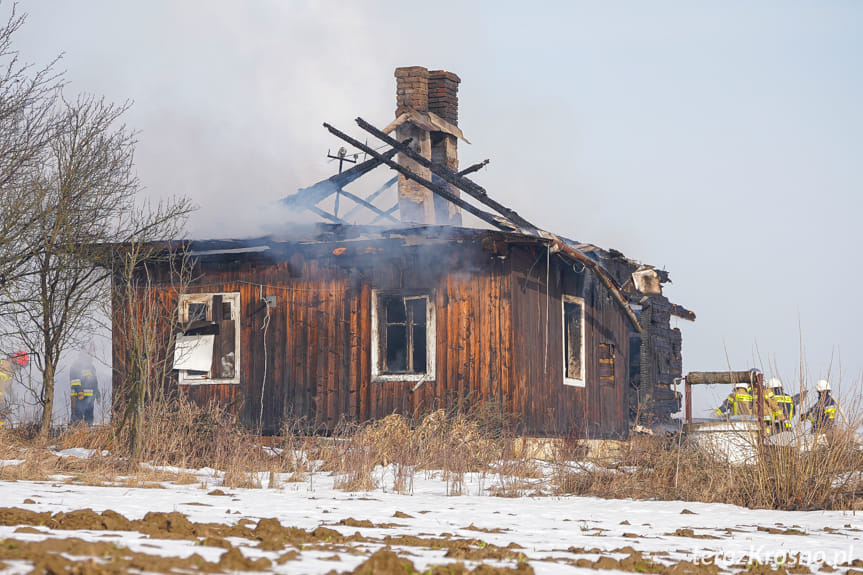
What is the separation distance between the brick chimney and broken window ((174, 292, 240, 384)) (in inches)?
242

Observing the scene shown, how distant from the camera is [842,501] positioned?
9.54 metres

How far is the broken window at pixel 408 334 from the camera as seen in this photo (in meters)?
15.4

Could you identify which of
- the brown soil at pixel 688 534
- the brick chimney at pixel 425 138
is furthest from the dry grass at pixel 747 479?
the brick chimney at pixel 425 138

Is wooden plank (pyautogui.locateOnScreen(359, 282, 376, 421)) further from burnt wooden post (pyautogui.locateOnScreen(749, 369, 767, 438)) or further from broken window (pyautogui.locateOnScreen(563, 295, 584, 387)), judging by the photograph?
burnt wooden post (pyautogui.locateOnScreen(749, 369, 767, 438))

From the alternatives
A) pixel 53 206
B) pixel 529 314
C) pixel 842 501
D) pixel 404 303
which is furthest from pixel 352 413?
pixel 842 501

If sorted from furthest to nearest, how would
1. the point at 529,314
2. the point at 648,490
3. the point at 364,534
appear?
the point at 529,314 < the point at 648,490 < the point at 364,534

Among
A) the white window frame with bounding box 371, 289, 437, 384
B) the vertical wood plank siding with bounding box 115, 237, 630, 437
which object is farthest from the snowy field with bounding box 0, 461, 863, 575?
the white window frame with bounding box 371, 289, 437, 384

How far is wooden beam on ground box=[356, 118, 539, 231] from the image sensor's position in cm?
1938

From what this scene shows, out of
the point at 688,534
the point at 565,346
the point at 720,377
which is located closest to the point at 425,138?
the point at 565,346

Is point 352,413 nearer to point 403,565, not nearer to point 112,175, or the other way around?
point 112,175

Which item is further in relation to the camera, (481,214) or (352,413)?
(481,214)

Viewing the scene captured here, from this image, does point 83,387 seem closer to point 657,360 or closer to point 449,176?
point 449,176

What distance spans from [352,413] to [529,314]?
3.38 metres

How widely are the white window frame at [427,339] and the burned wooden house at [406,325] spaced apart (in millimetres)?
18
